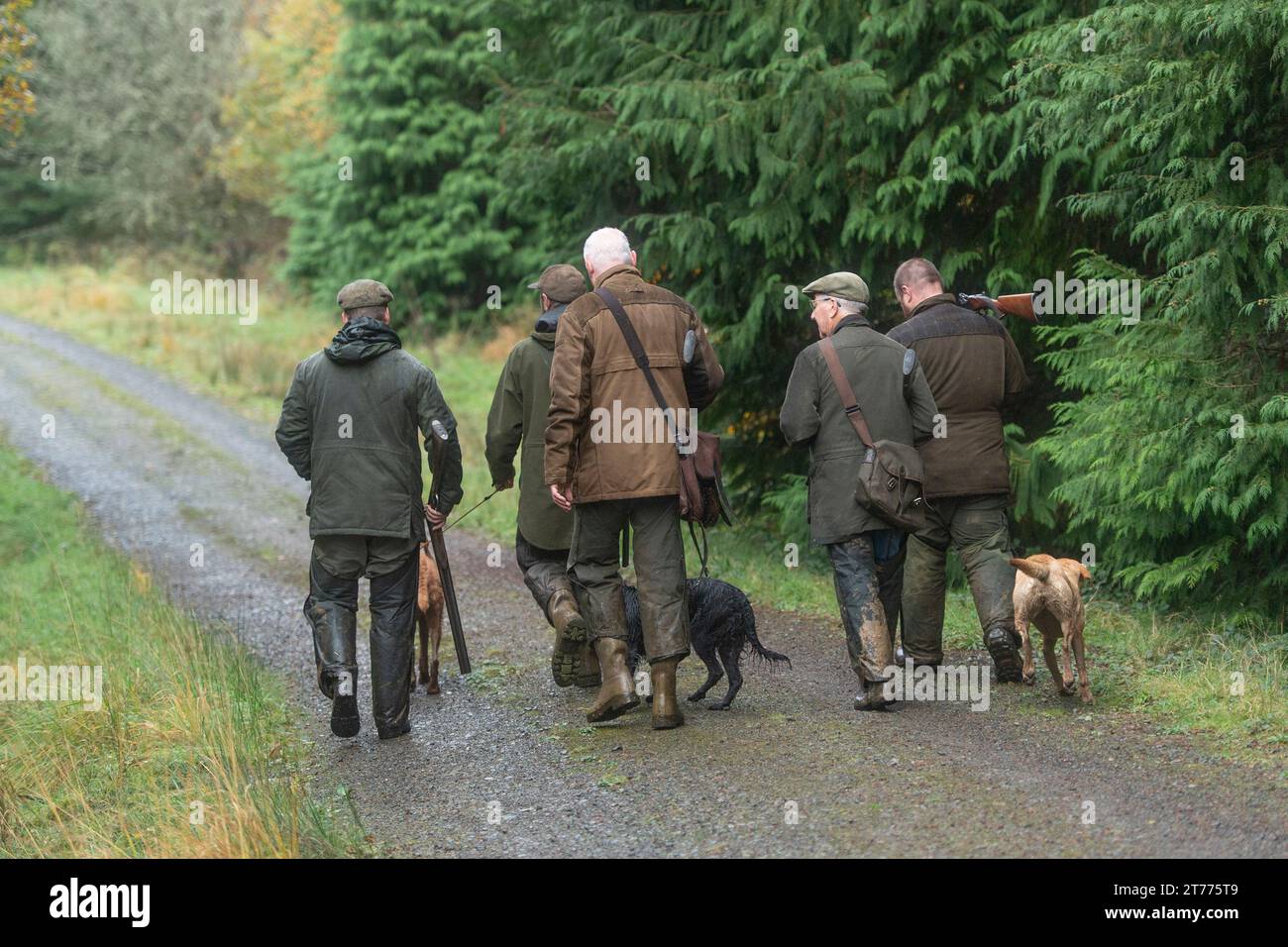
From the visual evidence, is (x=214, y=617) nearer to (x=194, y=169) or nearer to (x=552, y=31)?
(x=552, y=31)

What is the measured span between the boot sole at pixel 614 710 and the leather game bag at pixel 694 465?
92 cm

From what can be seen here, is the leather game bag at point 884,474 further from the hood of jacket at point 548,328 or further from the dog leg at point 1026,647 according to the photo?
the hood of jacket at point 548,328

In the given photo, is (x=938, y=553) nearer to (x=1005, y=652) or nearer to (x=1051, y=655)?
(x=1005, y=652)

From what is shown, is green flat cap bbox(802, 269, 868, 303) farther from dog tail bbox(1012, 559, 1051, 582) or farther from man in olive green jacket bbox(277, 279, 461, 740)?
man in olive green jacket bbox(277, 279, 461, 740)

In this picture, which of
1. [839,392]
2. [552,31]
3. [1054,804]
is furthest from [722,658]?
[552,31]

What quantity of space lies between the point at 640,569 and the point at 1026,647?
200 cm

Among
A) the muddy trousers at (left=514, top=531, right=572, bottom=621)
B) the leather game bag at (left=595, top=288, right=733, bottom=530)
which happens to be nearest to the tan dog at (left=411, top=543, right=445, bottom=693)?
the muddy trousers at (left=514, top=531, right=572, bottom=621)

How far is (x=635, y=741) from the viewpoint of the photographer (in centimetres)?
628

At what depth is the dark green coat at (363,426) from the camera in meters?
6.61

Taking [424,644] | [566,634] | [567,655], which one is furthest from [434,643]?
→ [566,634]

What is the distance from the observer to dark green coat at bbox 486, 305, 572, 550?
723 cm

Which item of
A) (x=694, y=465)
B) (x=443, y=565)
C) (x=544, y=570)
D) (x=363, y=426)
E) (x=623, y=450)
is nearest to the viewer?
(x=623, y=450)

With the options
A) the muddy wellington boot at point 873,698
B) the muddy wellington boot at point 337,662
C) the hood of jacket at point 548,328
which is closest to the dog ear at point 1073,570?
the muddy wellington boot at point 873,698

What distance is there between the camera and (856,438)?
21.8ft
